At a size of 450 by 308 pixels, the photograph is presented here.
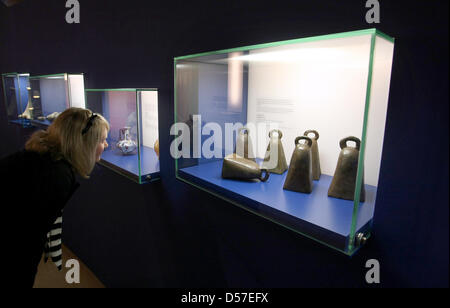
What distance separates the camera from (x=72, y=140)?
3.44 feet

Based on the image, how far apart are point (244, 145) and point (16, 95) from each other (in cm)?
268

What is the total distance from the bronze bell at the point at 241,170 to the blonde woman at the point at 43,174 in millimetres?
509

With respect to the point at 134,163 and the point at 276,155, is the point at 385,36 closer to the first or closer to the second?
the point at 276,155

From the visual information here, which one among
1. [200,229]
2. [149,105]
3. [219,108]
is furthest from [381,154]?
[149,105]

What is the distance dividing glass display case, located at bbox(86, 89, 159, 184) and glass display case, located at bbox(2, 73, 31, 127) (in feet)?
4.48

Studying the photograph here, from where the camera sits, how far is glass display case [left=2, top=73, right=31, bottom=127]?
2652mm

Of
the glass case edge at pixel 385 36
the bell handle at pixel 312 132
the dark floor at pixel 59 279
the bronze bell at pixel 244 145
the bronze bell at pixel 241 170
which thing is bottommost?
the dark floor at pixel 59 279

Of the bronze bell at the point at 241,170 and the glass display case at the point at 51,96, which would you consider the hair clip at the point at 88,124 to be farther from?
the glass display case at the point at 51,96

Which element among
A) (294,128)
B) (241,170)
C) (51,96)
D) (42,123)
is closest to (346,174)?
(294,128)

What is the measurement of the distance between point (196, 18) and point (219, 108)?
14.2 inches

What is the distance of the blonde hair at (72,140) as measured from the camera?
3.41 ft

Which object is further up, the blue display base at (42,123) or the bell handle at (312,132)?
the bell handle at (312,132)

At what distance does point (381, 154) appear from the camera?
2.33 ft

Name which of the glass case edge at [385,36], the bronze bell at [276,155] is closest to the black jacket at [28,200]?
the bronze bell at [276,155]
